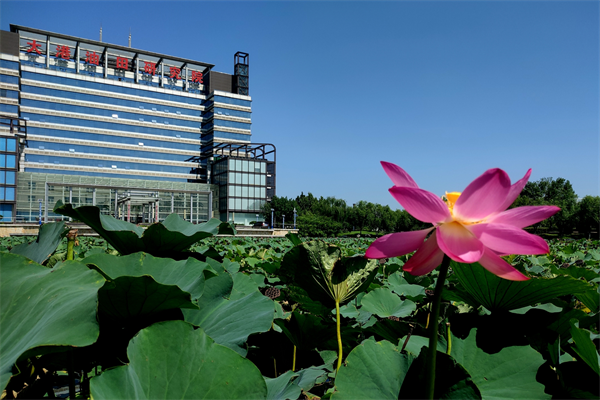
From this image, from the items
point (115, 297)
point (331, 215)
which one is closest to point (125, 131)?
point (331, 215)

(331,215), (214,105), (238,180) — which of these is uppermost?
(214,105)

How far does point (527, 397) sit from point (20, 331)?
25.6 inches

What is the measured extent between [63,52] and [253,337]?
158ft

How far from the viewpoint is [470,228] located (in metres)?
0.36

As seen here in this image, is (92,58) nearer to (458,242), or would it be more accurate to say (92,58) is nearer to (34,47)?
(34,47)

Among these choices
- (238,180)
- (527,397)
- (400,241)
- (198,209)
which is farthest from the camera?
(238,180)

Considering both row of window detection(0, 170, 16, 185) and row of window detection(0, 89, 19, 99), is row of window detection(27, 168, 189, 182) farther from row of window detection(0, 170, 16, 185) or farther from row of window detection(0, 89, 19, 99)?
row of window detection(0, 170, 16, 185)

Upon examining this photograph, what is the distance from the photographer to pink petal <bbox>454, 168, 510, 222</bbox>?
352mm

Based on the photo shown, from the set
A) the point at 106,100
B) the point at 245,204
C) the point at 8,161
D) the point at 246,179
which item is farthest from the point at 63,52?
the point at 245,204

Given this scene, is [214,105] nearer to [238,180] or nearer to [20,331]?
[238,180]

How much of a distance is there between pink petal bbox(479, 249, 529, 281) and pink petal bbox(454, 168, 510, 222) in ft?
0.13

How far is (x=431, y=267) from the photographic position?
39cm

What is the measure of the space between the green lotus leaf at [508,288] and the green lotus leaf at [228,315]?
35cm

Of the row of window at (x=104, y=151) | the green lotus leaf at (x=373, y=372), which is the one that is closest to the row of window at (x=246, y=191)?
the row of window at (x=104, y=151)
